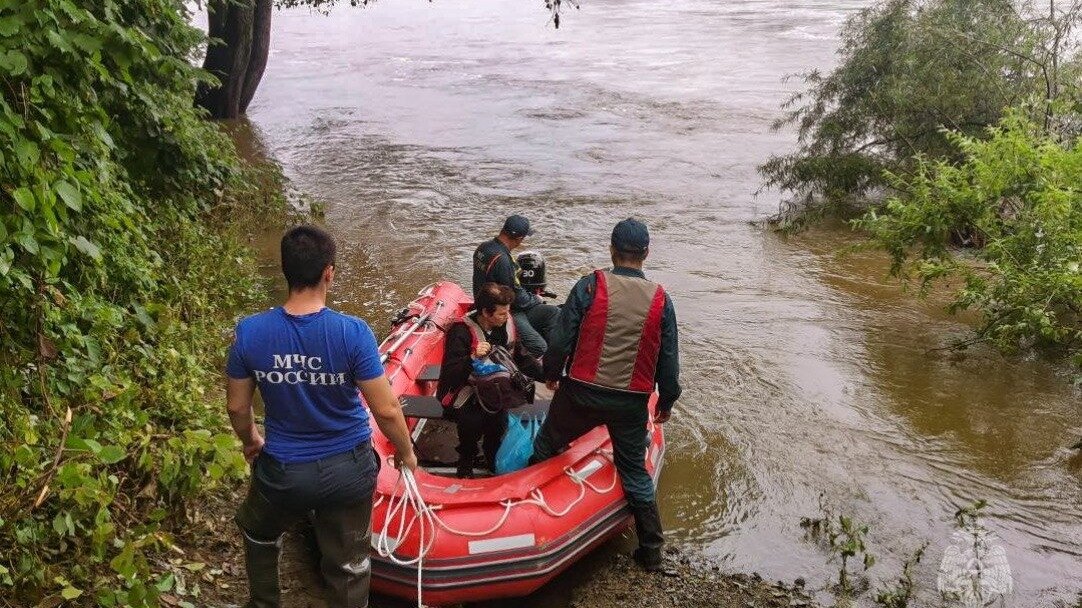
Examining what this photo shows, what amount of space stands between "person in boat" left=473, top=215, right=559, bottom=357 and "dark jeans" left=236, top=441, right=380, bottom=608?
2.89 metres

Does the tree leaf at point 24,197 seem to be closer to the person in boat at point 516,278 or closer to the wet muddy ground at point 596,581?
the wet muddy ground at point 596,581

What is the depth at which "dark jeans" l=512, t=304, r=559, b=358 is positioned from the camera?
19.7ft

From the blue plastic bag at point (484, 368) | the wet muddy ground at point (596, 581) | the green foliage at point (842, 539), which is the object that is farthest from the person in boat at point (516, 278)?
the green foliage at point (842, 539)

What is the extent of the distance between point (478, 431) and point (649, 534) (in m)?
1.00

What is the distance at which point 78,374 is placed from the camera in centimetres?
370

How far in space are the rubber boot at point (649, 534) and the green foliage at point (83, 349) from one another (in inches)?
76.3

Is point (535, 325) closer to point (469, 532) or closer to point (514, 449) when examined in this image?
point (514, 449)

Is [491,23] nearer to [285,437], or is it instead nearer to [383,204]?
[383,204]

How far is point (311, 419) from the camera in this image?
2.82m

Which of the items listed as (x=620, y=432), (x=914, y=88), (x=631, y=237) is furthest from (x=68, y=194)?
(x=914, y=88)

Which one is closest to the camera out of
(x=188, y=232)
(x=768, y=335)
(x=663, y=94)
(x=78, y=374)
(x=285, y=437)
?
(x=285, y=437)

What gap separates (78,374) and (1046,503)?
530 centimetres

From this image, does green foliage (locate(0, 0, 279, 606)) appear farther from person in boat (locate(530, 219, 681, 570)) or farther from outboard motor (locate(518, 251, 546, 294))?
outboard motor (locate(518, 251, 546, 294))

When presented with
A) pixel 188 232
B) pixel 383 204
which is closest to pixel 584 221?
pixel 383 204
